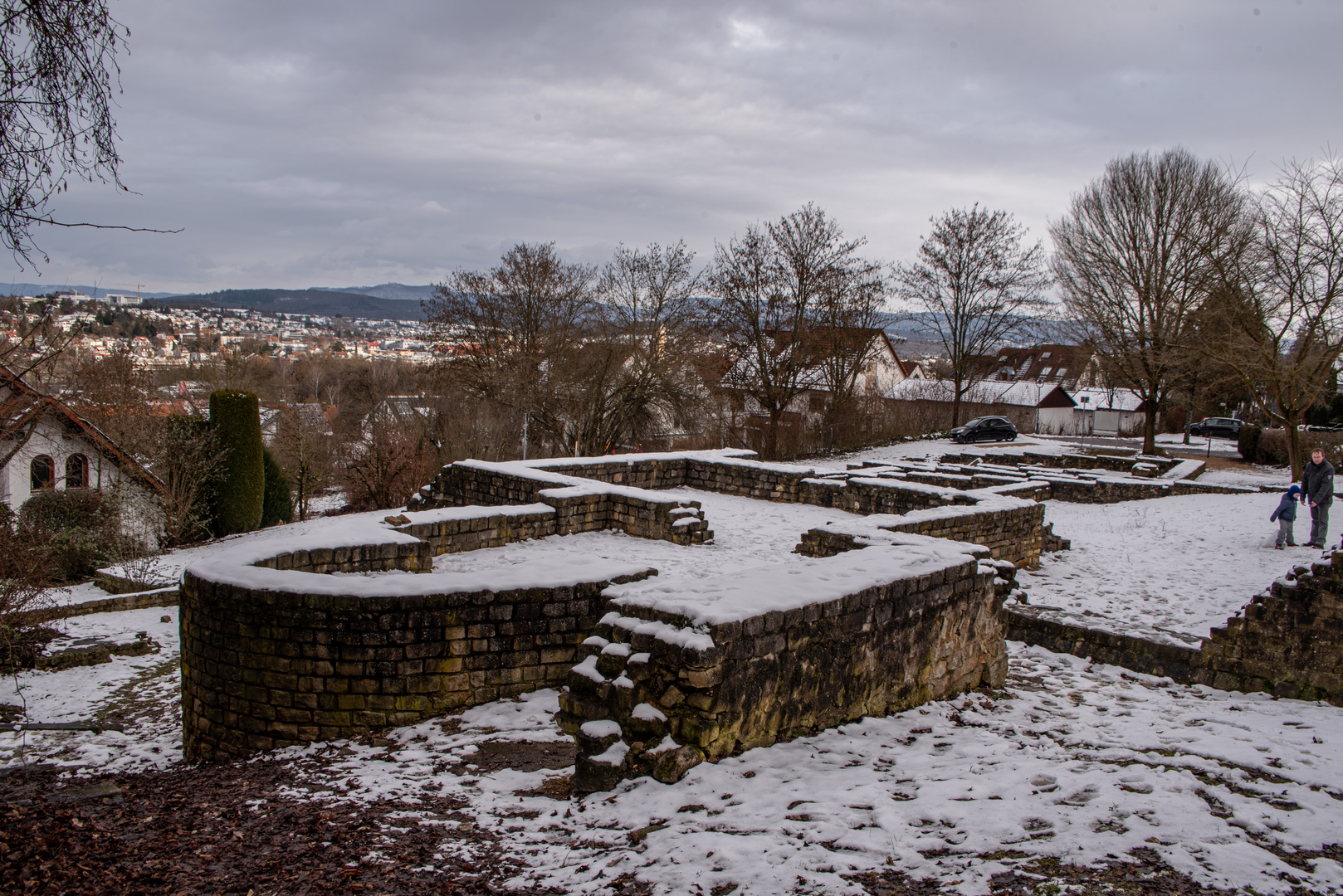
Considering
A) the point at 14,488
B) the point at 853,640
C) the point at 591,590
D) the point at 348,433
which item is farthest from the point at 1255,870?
the point at 348,433

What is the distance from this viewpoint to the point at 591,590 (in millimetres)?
5879

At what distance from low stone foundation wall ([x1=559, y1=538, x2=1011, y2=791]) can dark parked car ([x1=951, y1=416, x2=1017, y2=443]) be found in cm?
2657

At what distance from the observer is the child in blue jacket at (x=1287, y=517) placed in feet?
37.2

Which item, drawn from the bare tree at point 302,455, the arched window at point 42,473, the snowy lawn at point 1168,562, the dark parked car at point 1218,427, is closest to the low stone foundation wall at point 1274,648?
the snowy lawn at point 1168,562

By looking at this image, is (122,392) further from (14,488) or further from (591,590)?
(591,590)

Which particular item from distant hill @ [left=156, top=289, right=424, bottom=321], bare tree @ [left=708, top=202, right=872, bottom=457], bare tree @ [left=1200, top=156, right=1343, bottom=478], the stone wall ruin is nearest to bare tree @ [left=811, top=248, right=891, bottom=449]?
bare tree @ [left=708, top=202, right=872, bottom=457]

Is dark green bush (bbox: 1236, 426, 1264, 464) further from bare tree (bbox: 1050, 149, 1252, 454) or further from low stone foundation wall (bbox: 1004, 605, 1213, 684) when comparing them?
low stone foundation wall (bbox: 1004, 605, 1213, 684)

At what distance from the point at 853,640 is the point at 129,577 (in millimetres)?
13197

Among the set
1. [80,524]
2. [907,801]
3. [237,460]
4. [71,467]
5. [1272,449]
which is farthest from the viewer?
[1272,449]

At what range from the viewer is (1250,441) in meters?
25.2

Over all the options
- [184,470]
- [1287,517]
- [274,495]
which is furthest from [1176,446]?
[184,470]

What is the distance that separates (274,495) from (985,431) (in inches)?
1003

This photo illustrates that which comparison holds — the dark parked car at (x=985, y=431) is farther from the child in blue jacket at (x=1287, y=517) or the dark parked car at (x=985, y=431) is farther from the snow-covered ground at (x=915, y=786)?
the snow-covered ground at (x=915, y=786)

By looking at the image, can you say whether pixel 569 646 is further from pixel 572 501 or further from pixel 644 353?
pixel 644 353
